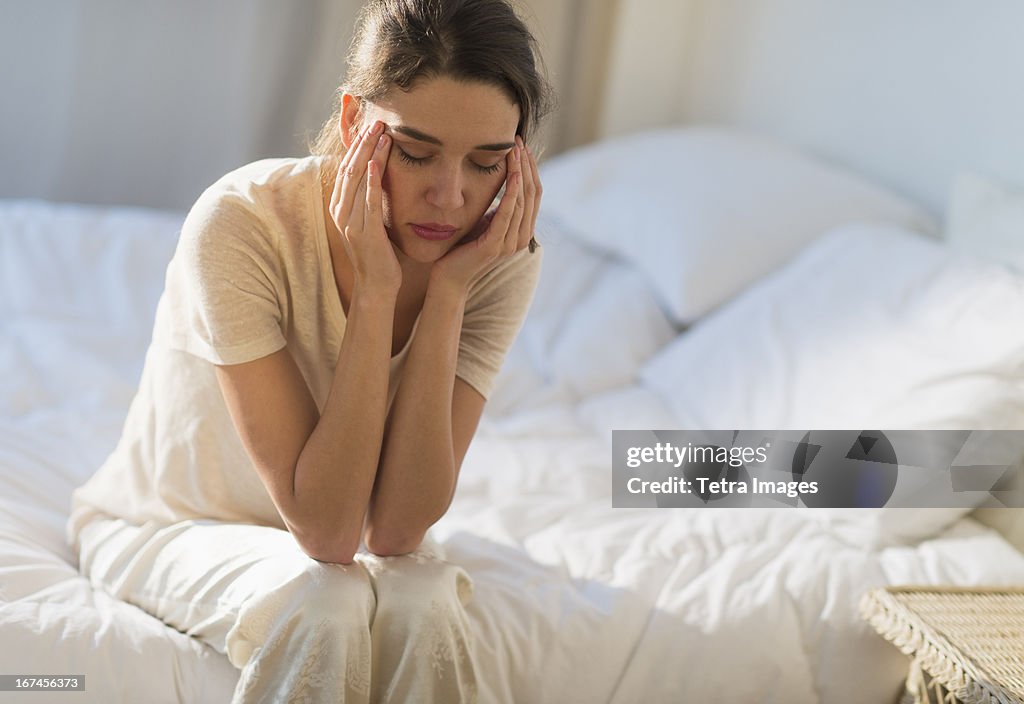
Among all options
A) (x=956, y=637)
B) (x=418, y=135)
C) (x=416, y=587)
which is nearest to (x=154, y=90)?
(x=418, y=135)

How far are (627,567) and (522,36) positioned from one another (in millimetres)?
656

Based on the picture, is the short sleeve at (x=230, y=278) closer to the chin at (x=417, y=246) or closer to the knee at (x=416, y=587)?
the chin at (x=417, y=246)

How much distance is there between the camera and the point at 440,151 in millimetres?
1097

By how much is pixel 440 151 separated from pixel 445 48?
10cm

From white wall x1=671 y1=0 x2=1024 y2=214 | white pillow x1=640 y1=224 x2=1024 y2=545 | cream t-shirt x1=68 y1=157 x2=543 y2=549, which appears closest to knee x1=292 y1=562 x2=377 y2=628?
cream t-shirt x1=68 y1=157 x2=543 y2=549

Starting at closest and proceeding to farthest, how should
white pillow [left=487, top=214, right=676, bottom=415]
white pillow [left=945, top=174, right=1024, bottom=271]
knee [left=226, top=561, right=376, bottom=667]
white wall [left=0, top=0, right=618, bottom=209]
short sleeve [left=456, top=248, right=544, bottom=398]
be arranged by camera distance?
knee [left=226, top=561, right=376, bottom=667] < short sleeve [left=456, top=248, right=544, bottom=398] < white pillow [left=945, top=174, right=1024, bottom=271] < white pillow [left=487, top=214, right=676, bottom=415] < white wall [left=0, top=0, right=618, bottom=209]

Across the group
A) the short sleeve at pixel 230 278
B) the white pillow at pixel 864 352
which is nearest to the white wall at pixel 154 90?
the white pillow at pixel 864 352

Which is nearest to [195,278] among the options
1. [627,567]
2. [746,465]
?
[627,567]

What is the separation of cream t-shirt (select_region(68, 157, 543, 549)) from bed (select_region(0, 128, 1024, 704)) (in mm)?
132

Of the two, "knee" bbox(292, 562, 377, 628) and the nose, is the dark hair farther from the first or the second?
"knee" bbox(292, 562, 377, 628)

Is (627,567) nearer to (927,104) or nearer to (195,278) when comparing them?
(195,278)

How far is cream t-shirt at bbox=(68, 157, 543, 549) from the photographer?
3.66 feet

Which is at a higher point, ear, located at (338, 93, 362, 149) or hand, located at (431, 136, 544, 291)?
ear, located at (338, 93, 362, 149)

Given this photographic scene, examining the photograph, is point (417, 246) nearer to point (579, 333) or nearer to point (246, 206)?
point (246, 206)
